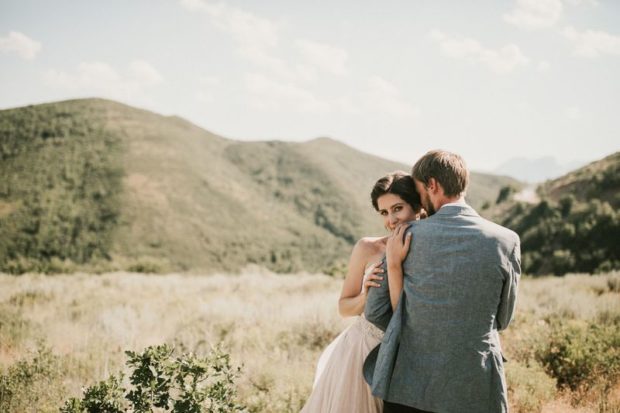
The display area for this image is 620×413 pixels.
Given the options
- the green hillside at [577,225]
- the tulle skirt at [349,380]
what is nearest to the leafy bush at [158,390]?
the tulle skirt at [349,380]

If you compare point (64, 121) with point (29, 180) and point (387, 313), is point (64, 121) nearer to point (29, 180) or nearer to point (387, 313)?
point (29, 180)

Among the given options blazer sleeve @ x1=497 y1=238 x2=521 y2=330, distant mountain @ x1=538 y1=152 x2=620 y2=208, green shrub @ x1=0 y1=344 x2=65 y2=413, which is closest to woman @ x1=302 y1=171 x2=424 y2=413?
blazer sleeve @ x1=497 y1=238 x2=521 y2=330

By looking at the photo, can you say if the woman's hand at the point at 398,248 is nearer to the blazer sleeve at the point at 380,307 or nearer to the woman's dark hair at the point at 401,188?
the blazer sleeve at the point at 380,307

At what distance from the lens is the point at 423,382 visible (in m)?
1.97

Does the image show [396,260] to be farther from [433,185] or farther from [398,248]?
[433,185]

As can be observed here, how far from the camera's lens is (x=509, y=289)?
77.8 inches

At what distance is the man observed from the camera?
1.89m

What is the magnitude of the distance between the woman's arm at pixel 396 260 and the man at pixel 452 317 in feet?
0.15

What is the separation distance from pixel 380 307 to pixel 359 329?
2.05 ft

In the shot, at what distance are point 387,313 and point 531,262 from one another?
23300mm

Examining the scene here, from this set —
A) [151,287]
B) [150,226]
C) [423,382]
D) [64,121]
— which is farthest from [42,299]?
[64,121]

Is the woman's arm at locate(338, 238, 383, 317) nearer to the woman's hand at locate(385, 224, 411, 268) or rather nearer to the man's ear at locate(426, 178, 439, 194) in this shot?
the woman's hand at locate(385, 224, 411, 268)

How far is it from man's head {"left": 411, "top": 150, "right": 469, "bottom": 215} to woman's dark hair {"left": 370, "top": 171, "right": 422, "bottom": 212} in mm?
514

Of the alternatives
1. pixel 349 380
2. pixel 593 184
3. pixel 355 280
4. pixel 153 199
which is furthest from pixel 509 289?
pixel 153 199
